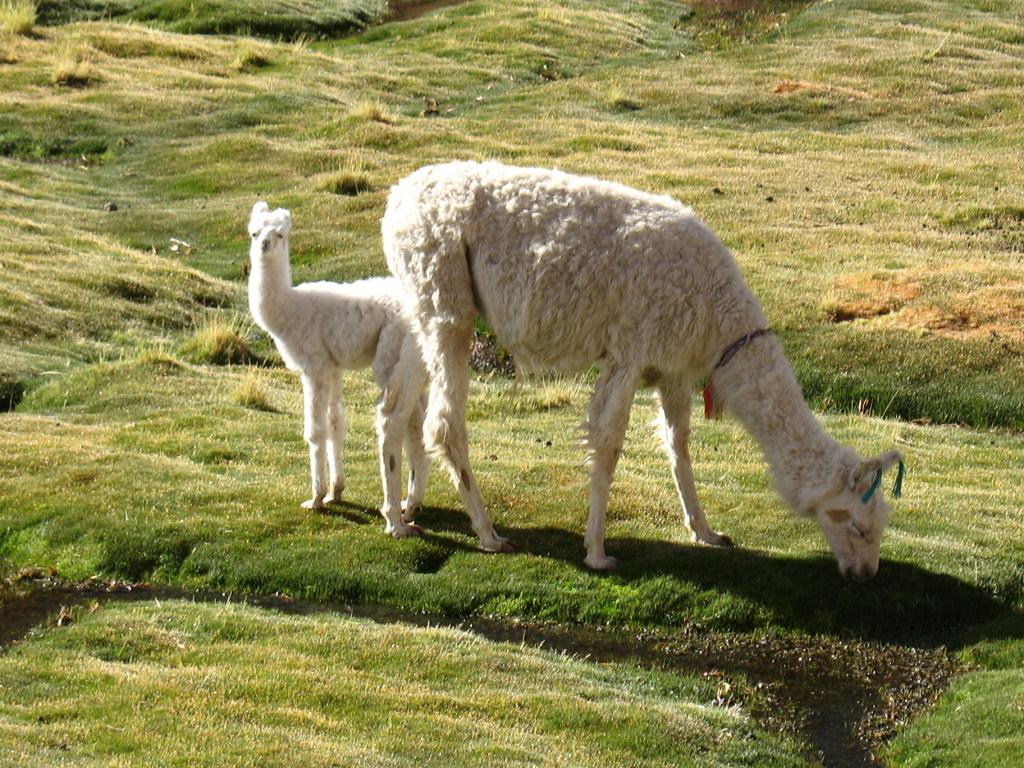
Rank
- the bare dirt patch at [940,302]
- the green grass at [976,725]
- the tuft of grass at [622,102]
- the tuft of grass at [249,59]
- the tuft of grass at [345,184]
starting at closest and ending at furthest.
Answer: the green grass at [976,725], the bare dirt patch at [940,302], the tuft of grass at [345,184], the tuft of grass at [622,102], the tuft of grass at [249,59]

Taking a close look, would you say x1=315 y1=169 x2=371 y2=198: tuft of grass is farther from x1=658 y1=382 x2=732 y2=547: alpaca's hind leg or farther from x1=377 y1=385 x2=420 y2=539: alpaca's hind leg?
x1=658 y1=382 x2=732 y2=547: alpaca's hind leg

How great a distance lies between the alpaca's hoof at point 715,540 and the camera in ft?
41.6

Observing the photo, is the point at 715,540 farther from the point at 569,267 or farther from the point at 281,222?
the point at 281,222

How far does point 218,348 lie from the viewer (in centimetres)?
1980

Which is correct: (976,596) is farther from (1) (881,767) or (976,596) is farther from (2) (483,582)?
(2) (483,582)

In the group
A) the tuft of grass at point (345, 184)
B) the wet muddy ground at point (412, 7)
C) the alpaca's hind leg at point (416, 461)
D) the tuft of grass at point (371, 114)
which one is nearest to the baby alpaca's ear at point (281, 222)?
the alpaca's hind leg at point (416, 461)

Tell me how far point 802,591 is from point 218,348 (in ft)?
33.6

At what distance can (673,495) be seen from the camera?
14.1 meters

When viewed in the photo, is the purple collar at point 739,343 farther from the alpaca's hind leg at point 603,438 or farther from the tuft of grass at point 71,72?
the tuft of grass at point 71,72

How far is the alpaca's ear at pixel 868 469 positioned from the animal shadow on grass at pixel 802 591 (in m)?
0.84

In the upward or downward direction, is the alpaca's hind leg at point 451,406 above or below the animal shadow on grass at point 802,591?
above

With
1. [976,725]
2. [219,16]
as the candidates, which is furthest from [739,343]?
[219,16]

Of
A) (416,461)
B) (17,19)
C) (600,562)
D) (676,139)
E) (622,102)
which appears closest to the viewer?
(600,562)

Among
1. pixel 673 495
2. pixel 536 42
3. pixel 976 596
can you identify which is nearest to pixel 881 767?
pixel 976 596
